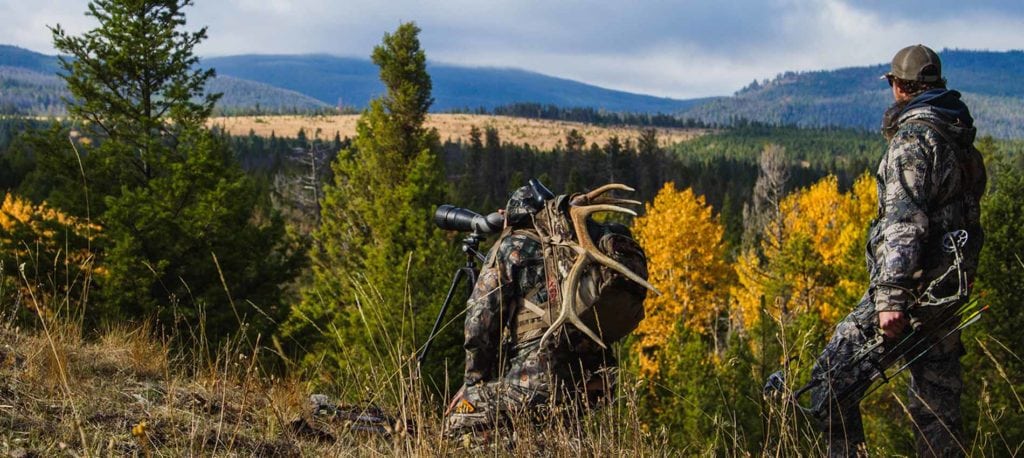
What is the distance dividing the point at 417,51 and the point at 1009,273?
19122mm

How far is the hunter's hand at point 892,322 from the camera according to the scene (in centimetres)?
387

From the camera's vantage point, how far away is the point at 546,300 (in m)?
4.14

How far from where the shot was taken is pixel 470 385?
4.14 m

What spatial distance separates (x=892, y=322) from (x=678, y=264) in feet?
101

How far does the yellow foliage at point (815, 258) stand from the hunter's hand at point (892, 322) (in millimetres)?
17590

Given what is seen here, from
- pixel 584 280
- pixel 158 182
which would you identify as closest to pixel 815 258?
pixel 158 182

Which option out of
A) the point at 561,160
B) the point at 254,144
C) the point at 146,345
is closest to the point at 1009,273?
the point at 146,345

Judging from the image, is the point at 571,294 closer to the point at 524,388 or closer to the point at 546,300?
the point at 546,300

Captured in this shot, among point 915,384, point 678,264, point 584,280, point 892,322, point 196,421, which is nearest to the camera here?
point 196,421

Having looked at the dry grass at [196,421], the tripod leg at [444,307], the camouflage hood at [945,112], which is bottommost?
the dry grass at [196,421]

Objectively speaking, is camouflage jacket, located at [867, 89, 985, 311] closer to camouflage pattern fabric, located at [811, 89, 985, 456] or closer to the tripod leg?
camouflage pattern fabric, located at [811, 89, 985, 456]

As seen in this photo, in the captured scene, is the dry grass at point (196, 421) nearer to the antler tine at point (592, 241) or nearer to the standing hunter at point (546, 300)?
the standing hunter at point (546, 300)

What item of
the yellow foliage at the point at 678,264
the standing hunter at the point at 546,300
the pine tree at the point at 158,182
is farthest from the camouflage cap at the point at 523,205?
the yellow foliage at the point at 678,264

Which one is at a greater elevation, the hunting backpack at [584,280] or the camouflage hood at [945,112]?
the camouflage hood at [945,112]
